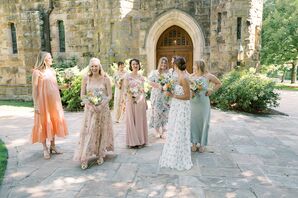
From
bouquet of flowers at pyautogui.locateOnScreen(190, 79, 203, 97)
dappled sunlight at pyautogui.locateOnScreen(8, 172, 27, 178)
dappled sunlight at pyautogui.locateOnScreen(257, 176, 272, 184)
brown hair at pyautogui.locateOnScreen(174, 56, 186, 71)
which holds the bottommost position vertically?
dappled sunlight at pyautogui.locateOnScreen(257, 176, 272, 184)

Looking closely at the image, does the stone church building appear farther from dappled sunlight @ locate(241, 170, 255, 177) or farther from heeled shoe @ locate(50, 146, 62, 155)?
dappled sunlight @ locate(241, 170, 255, 177)

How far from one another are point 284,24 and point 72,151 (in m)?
22.2

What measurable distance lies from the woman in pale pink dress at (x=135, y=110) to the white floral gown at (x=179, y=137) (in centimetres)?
107

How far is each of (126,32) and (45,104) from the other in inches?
292

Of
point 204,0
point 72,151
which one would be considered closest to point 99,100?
point 72,151

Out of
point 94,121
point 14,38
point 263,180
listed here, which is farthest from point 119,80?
point 14,38

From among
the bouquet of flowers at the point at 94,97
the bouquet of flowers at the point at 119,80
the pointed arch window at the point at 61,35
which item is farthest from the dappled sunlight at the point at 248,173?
the pointed arch window at the point at 61,35

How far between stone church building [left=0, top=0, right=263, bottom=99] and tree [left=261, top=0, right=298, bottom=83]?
12352mm

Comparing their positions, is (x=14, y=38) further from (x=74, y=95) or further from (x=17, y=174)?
(x=17, y=174)

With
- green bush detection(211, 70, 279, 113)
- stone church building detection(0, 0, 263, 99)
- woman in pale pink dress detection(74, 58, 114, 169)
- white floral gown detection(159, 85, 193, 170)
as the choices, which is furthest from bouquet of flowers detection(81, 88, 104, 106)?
stone church building detection(0, 0, 263, 99)

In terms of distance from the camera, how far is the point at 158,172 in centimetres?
417

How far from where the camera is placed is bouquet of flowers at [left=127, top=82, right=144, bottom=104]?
5248 millimetres

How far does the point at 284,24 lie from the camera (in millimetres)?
21672

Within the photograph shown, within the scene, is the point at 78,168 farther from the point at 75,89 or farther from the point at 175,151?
the point at 75,89
